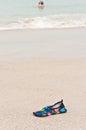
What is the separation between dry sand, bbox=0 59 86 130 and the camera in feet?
16.1

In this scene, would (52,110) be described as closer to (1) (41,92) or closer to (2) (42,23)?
(1) (41,92)

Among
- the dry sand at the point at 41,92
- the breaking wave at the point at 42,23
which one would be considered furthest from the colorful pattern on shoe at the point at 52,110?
the breaking wave at the point at 42,23

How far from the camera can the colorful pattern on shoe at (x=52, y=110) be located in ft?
16.8

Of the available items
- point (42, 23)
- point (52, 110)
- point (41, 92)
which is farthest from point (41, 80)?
point (42, 23)

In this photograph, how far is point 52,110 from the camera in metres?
5.21

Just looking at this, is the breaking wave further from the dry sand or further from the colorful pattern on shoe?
the colorful pattern on shoe

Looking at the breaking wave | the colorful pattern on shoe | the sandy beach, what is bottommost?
the breaking wave

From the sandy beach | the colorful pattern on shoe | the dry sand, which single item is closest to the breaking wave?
the sandy beach

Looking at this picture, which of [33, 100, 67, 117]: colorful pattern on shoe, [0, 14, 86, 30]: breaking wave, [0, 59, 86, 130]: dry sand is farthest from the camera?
[0, 14, 86, 30]: breaking wave

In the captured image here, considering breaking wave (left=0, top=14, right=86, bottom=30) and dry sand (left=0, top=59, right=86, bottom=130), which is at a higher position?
dry sand (left=0, top=59, right=86, bottom=130)

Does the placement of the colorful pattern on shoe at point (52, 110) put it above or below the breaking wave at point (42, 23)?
above

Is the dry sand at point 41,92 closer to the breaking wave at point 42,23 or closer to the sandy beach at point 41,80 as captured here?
the sandy beach at point 41,80

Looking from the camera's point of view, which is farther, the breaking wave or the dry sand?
the breaking wave

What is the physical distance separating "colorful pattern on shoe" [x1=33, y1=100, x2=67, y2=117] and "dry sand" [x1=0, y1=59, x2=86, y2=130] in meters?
0.06
